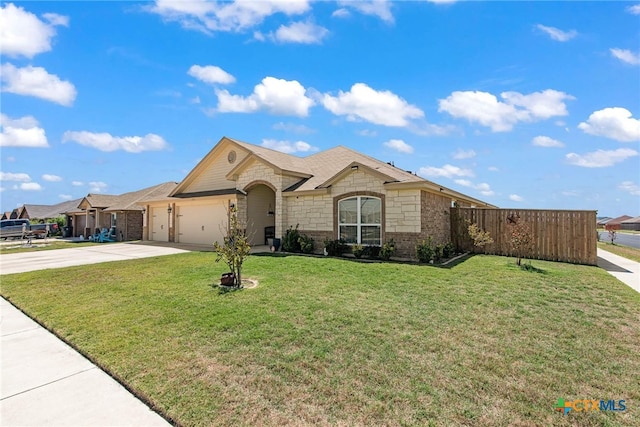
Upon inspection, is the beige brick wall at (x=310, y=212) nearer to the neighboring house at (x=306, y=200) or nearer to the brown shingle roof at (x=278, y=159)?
the neighboring house at (x=306, y=200)

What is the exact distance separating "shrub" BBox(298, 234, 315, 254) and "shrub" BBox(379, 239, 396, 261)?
3.62 metres

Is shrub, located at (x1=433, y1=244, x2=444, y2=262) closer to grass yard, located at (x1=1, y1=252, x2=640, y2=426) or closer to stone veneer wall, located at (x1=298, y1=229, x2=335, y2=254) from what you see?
grass yard, located at (x1=1, y1=252, x2=640, y2=426)

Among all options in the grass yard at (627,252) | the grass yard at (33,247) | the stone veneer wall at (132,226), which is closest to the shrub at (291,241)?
the grass yard at (627,252)

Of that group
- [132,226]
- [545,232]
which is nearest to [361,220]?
[545,232]

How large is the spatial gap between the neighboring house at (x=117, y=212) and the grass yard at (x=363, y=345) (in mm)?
19361

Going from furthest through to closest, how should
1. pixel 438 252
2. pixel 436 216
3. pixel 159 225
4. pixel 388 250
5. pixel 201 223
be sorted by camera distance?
pixel 159 225
pixel 201 223
pixel 436 216
pixel 388 250
pixel 438 252

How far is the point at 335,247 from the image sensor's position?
1334 centimetres

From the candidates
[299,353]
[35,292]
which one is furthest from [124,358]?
[35,292]

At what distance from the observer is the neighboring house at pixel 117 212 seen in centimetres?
2616

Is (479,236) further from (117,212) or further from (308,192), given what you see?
(117,212)

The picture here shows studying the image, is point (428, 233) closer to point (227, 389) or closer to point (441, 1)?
point (441, 1)

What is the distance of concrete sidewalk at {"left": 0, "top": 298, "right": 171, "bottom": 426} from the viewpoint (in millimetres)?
3131

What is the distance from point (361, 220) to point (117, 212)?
24221mm

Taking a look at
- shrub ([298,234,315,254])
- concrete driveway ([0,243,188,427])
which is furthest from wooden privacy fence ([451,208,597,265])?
concrete driveway ([0,243,188,427])
